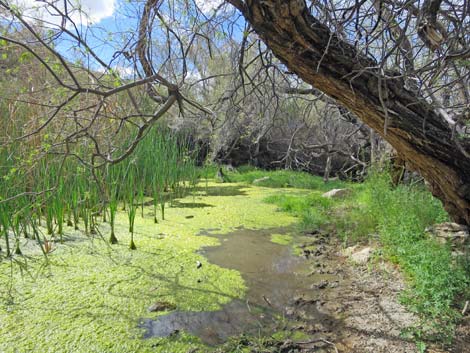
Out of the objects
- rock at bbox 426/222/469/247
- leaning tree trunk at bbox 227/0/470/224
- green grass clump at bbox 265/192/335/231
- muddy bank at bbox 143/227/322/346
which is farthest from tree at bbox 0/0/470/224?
green grass clump at bbox 265/192/335/231

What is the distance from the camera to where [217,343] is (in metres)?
1.68

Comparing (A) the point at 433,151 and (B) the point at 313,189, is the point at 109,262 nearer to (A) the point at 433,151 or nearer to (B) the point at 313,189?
(A) the point at 433,151

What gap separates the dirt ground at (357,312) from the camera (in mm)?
1649

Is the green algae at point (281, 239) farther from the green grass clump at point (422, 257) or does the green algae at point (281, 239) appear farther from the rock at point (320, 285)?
the rock at point (320, 285)

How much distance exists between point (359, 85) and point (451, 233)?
4.12 ft

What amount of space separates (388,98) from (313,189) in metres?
5.07

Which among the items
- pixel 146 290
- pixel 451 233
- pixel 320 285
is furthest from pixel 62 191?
pixel 451 233

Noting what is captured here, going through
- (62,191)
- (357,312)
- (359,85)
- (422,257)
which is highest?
(359,85)

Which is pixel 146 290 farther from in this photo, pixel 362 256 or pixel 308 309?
pixel 362 256

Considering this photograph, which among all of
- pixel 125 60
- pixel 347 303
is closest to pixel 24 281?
pixel 125 60

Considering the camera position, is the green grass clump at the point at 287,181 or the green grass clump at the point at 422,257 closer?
the green grass clump at the point at 422,257

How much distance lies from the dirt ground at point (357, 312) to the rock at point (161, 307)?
25.8 inches

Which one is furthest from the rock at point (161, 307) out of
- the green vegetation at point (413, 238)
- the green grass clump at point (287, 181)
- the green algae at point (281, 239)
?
the green grass clump at point (287, 181)

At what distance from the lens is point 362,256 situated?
108 inches
